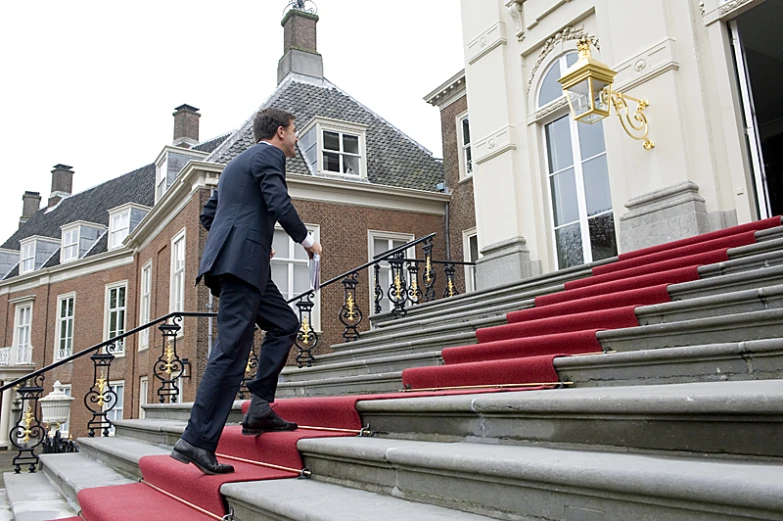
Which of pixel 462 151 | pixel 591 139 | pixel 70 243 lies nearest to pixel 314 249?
pixel 591 139

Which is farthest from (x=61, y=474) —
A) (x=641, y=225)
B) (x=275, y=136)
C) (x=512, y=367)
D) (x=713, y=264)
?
→ (x=641, y=225)

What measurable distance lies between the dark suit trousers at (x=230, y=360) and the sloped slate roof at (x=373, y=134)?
14.3 metres

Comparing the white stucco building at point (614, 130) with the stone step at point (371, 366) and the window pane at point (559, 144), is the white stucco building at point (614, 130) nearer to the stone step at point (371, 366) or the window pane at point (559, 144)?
the window pane at point (559, 144)

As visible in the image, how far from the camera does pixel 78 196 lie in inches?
1323

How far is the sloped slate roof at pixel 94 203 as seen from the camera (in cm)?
2838

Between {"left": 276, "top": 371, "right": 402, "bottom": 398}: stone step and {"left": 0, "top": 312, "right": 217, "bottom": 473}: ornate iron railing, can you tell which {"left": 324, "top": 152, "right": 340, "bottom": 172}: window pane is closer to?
{"left": 0, "top": 312, "right": 217, "bottom": 473}: ornate iron railing

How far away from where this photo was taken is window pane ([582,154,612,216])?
852 cm

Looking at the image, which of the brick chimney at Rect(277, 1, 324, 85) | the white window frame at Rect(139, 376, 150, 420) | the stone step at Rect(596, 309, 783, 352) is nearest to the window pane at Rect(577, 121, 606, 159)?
the stone step at Rect(596, 309, 783, 352)

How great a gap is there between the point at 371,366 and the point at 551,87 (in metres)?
5.38

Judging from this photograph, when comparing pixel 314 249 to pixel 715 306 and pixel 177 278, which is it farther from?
pixel 177 278

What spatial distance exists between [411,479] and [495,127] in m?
8.24

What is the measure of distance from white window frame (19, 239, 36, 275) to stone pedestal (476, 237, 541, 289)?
26949mm

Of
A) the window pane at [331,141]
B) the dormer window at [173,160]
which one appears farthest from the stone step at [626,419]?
the dormer window at [173,160]

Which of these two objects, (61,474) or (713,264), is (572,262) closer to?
(713,264)
